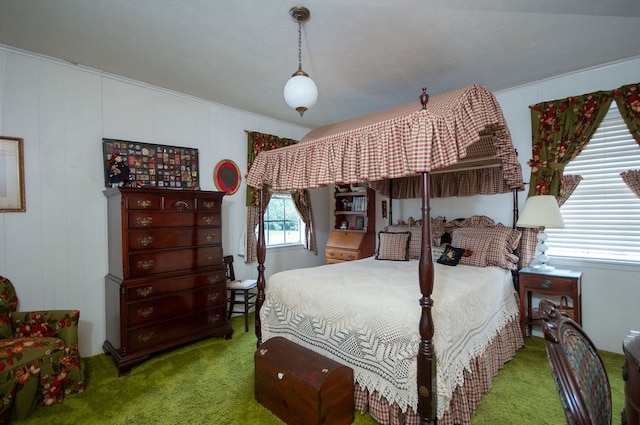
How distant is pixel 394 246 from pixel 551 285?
145 centimetres

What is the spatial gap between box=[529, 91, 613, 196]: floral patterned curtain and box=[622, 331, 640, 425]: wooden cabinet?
2324 millimetres

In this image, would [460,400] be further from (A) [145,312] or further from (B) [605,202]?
(A) [145,312]

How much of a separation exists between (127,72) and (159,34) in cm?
89

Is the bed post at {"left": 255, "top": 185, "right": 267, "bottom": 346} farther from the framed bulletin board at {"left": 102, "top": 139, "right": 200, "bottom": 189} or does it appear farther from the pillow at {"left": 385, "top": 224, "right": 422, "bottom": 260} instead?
the pillow at {"left": 385, "top": 224, "right": 422, "bottom": 260}

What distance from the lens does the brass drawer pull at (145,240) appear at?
2696 mm

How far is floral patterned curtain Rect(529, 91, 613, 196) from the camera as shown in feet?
9.15

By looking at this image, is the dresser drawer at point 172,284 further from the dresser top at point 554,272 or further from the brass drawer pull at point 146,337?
the dresser top at point 554,272

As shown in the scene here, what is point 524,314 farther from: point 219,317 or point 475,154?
point 219,317

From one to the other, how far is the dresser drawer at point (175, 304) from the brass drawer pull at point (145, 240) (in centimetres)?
50

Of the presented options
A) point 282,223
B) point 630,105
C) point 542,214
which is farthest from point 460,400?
point 282,223

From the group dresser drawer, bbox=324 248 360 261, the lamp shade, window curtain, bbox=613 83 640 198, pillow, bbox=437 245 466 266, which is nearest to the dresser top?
the lamp shade

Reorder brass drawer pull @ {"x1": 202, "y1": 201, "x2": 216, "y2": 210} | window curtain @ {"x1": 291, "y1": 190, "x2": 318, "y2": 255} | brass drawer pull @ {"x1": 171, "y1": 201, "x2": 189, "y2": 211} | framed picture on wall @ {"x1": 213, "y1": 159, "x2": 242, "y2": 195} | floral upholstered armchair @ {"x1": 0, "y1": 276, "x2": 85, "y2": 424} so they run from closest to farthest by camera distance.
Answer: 1. floral upholstered armchair @ {"x1": 0, "y1": 276, "x2": 85, "y2": 424}
2. brass drawer pull @ {"x1": 171, "y1": 201, "x2": 189, "y2": 211}
3. brass drawer pull @ {"x1": 202, "y1": 201, "x2": 216, "y2": 210}
4. framed picture on wall @ {"x1": 213, "y1": 159, "x2": 242, "y2": 195}
5. window curtain @ {"x1": 291, "y1": 190, "x2": 318, "y2": 255}

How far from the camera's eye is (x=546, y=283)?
2725 millimetres

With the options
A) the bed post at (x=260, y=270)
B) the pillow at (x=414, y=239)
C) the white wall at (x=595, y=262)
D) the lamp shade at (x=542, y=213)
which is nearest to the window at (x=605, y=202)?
the white wall at (x=595, y=262)
